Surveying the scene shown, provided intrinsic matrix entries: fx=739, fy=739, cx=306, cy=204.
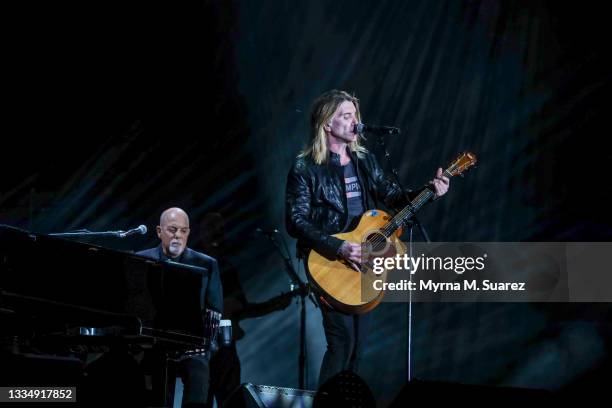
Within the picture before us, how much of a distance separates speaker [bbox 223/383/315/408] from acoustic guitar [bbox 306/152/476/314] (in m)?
0.74

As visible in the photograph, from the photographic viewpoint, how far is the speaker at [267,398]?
3.75 metres

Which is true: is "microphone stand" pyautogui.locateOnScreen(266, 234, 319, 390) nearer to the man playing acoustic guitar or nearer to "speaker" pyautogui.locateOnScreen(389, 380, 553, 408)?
the man playing acoustic guitar

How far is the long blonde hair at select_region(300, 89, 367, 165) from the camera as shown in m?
4.91

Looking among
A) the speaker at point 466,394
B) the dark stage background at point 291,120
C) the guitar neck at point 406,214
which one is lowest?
the speaker at point 466,394

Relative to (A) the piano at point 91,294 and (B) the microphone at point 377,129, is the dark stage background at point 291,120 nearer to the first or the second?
(B) the microphone at point 377,129

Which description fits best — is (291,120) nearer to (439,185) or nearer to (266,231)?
(266,231)

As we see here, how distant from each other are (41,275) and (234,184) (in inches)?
128

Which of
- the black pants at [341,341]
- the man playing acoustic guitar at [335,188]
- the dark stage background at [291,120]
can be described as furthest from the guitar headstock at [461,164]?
the dark stage background at [291,120]

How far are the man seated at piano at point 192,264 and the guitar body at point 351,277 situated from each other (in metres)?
0.92

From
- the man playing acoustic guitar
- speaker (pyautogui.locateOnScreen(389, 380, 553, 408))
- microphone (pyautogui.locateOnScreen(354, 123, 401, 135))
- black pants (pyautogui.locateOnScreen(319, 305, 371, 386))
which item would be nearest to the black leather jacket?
the man playing acoustic guitar

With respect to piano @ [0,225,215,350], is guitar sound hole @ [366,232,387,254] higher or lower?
higher

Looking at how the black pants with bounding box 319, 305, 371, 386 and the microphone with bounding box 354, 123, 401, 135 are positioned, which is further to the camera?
the microphone with bounding box 354, 123, 401, 135

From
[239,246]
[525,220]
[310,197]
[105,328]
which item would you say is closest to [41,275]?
[105,328]

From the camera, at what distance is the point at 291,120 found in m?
7.19
